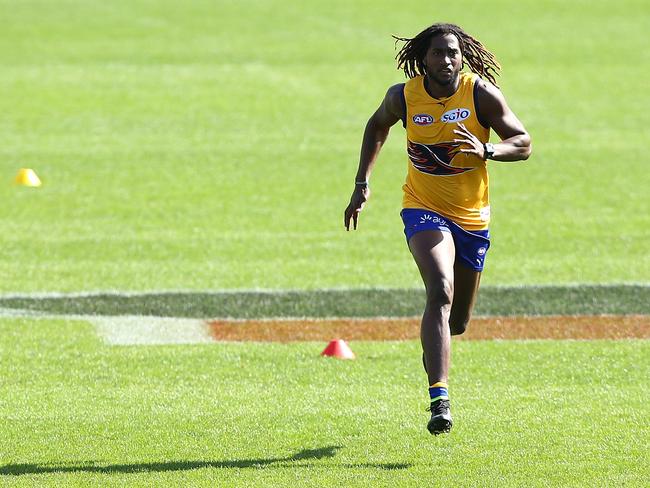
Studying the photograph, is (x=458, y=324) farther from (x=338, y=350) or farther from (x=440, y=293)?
(x=338, y=350)

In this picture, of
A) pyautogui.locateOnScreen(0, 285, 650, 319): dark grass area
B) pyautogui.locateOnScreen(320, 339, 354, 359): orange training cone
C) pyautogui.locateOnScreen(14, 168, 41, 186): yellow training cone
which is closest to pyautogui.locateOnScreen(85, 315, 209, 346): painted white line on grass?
pyautogui.locateOnScreen(0, 285, 650, 319): dark grass area

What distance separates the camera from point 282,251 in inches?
665

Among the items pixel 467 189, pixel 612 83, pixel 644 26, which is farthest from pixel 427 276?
pixel 644 26

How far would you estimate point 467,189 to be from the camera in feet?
28.6

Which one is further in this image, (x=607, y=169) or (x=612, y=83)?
(x=612, y=83)

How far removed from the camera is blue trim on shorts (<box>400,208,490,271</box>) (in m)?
8.59

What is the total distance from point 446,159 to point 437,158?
0.06m

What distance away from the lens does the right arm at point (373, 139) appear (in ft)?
28.8

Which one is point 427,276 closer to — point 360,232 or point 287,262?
point 287,262

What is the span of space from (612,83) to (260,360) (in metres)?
20.3

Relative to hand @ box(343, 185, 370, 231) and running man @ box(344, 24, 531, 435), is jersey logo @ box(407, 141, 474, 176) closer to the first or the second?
running man @ box(344, 24, 531, 435)

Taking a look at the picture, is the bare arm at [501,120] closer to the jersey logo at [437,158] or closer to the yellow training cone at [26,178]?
the jersey logo at [437,158]

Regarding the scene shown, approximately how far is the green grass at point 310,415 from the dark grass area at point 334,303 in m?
1.67

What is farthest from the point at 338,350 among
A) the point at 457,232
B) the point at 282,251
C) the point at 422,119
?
the point at 282,251
